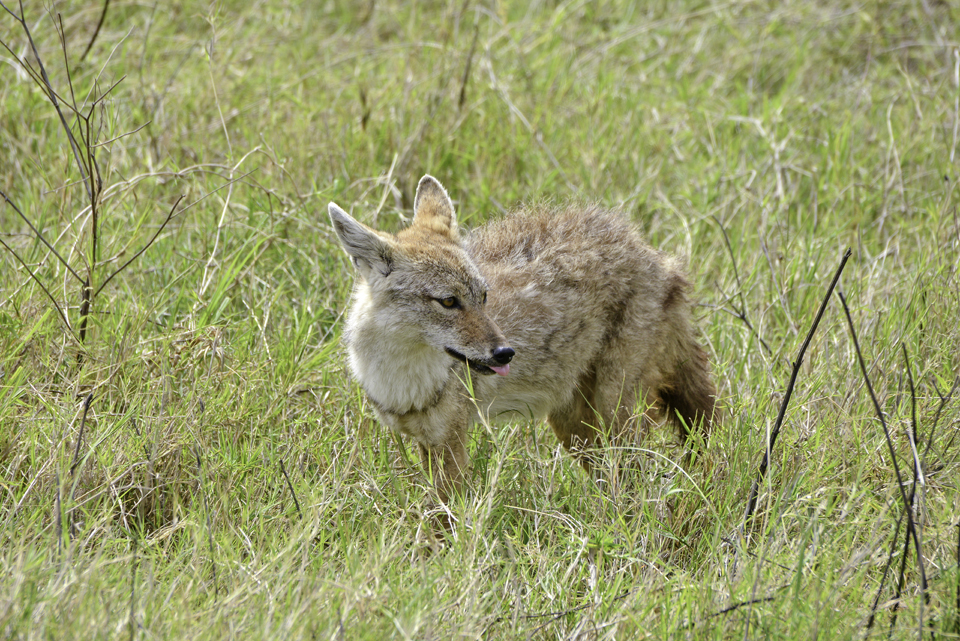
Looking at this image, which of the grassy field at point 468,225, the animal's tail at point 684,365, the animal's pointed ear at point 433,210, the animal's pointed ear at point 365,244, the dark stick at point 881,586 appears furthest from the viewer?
the animal's tail at point 684,365

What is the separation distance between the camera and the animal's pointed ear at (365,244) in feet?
12.7

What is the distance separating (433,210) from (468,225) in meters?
1.44

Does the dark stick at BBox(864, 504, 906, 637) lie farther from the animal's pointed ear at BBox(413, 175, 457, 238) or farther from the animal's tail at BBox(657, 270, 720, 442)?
the animal's pointed ear at BBox(413, 175, 457, 238)

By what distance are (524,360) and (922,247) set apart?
2.78m

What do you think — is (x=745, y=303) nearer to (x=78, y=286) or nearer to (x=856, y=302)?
(x=856, y=302)

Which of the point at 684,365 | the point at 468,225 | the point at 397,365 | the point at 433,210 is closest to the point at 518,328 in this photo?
the point at 397,365

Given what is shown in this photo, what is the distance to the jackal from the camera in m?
3.88

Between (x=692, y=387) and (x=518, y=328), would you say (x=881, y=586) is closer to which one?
(x=692, y=387)

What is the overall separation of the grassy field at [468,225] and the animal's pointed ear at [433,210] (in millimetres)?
852

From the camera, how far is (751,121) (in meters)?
6.33

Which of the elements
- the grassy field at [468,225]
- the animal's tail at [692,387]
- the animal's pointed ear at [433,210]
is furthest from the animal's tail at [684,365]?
the animal's pointed ear at [433,210]

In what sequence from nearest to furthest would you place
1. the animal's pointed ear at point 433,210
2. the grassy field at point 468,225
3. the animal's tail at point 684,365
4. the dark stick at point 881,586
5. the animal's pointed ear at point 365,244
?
the dark stick at point 881,586, the grassy field at point 468,225, the animal's pointed ear at point 365,244, the animal's pointed ear at point 433,210, the animal's tail at point 684,365

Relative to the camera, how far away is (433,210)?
4.41 meters

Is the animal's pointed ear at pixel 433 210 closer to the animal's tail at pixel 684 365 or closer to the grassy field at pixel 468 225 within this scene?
the grassy field at pixel 468 225
